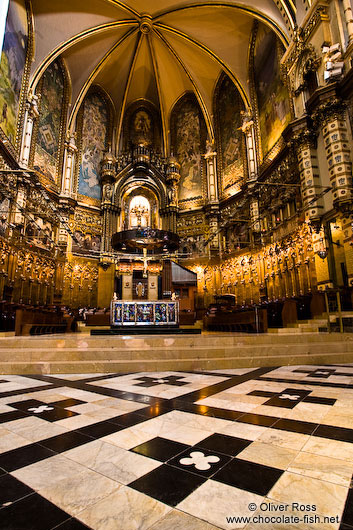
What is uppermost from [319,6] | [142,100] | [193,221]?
[142,100]

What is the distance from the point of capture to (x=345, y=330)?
8.34 meters

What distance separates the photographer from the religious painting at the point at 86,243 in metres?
18.8

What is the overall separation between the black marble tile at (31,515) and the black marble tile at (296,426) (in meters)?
1.57

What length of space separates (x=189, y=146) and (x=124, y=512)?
24.6 metres

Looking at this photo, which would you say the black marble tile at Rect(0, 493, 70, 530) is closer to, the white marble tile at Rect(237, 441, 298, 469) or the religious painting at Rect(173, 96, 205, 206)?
the white marble tile at Rect(237, 441, 298, 469)

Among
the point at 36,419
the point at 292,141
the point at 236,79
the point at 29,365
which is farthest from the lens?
the point at 236,79

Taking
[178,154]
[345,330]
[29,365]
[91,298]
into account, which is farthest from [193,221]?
[29,365]

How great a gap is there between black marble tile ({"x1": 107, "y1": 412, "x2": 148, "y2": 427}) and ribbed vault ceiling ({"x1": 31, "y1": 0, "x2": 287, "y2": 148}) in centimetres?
1731

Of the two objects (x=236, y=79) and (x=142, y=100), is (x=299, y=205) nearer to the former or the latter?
(x=236, y=79)

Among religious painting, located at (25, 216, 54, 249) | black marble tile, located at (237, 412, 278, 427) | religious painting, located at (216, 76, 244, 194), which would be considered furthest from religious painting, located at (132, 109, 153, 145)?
black marble tile, located at (237, 412, 278, 427)

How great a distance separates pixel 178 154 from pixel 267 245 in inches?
519

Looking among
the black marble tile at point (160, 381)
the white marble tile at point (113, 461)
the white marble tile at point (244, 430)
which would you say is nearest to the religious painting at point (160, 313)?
the black marble tile at point (160, 381)

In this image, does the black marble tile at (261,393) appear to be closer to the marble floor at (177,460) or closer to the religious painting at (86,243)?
the marble floor at (177,460)

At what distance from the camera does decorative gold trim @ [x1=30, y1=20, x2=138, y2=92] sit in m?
15.7
